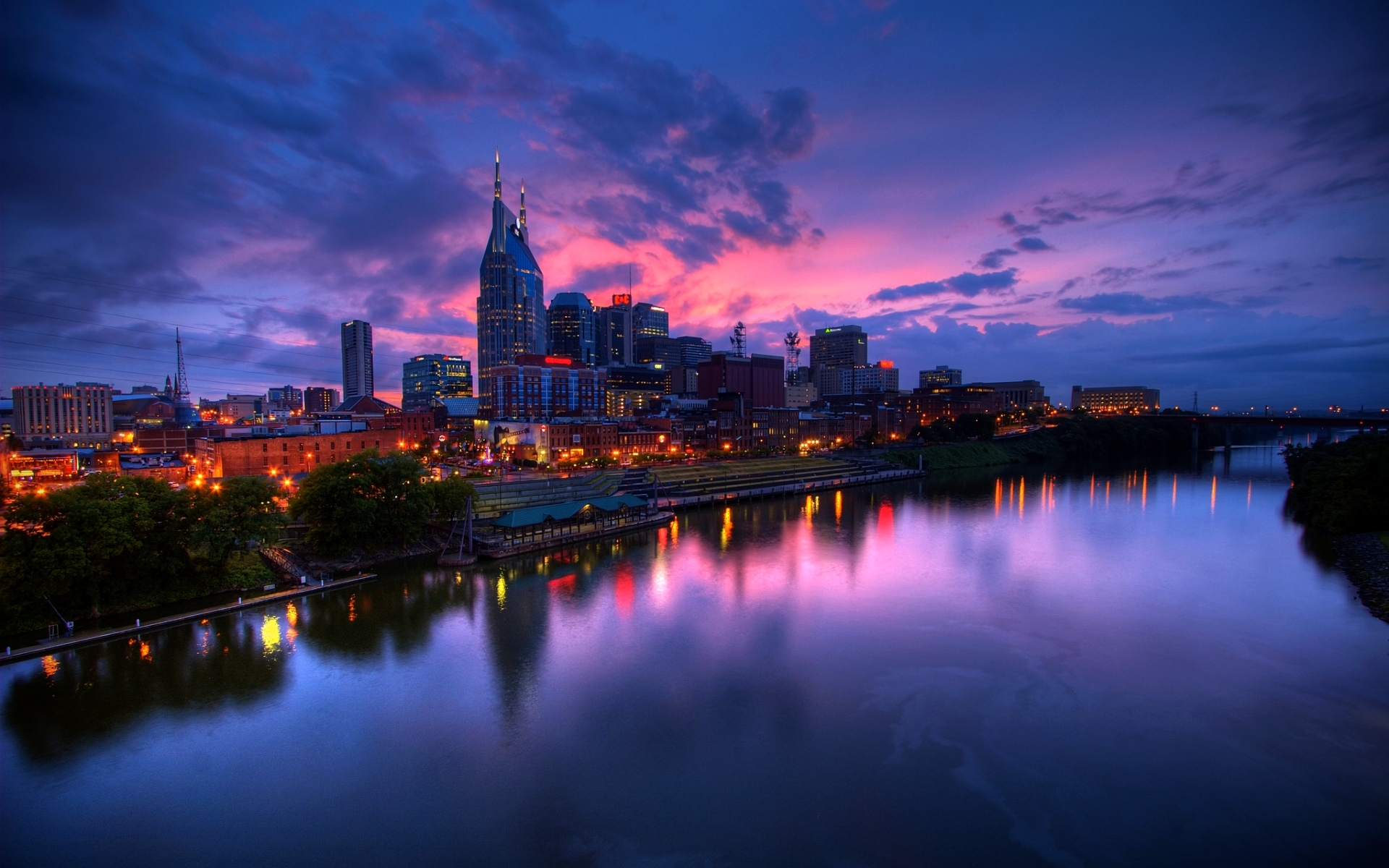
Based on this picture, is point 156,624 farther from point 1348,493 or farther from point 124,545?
point 1348,493

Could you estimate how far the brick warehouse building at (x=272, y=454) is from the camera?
4144cm

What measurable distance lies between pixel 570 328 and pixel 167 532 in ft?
445

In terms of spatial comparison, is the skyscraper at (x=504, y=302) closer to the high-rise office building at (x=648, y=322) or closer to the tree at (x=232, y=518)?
the high-rise office building at (x=648, y=322)

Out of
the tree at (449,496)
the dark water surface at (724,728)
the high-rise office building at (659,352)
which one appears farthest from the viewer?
the high-rise office building at (659,352)

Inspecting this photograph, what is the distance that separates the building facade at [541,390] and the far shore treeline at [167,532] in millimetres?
56974

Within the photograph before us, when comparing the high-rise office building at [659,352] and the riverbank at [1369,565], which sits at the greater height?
the high-rise office building at [659,352]

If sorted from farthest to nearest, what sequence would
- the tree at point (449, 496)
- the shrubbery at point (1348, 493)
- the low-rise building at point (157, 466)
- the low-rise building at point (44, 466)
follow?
the low-rise building at point (157, 466) → the low-rise building at point (44, 466) → the shrubbery at point (1348, 493) → the tree at point (449, 496)

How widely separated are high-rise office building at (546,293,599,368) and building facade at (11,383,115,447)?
89.1m

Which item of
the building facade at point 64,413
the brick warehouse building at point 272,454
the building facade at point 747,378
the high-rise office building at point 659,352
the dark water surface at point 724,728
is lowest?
the dark water surface at point 724,728

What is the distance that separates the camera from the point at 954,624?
20188 mm

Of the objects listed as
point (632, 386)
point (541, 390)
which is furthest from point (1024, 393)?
point (541, 390)

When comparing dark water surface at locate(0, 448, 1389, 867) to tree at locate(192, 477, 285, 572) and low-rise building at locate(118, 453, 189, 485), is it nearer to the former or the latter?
tree at locate(192, 477, 285, 572)

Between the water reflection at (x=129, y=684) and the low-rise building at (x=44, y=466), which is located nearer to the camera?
the water reflection at (x=129, y=684)

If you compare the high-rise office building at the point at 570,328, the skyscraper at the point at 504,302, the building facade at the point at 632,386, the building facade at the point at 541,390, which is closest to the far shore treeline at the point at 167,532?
the building facade at the point at 541,390
